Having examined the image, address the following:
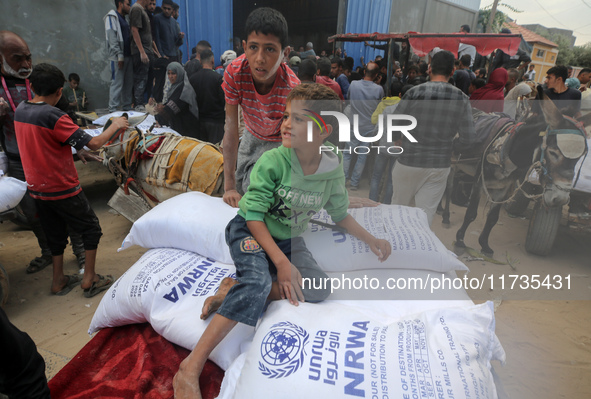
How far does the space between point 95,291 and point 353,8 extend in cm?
935

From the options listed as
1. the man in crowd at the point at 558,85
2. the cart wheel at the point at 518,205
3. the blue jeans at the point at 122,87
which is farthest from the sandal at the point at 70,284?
the man in crowd at the point at 558,85

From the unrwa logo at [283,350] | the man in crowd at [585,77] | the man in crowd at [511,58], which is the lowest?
the unrwa logo at [283,350]

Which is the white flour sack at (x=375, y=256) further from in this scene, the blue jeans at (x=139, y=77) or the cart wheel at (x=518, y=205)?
the blue jeans at (x=139, y=77)

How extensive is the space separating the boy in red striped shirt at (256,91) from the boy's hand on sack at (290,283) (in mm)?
679

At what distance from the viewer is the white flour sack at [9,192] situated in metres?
2.09

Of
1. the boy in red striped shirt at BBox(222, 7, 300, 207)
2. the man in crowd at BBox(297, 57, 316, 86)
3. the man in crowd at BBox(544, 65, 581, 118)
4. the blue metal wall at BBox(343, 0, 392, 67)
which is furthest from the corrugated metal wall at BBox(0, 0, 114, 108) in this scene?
the blue metal wall at BBox(343, 0, 392, 67)

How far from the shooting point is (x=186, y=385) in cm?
112

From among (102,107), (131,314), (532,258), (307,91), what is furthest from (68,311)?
(102,107)

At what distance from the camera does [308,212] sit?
1.34 meters

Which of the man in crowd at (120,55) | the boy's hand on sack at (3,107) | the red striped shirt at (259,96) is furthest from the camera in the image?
the man in crowd at (120,55)

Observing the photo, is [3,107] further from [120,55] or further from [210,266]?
[120,55]

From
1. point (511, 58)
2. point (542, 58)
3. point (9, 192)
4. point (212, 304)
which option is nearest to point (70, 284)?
point (9, 192)

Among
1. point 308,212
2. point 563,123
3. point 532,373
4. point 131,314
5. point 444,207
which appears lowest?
point 532,373

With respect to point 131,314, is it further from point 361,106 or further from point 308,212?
point 361,106
